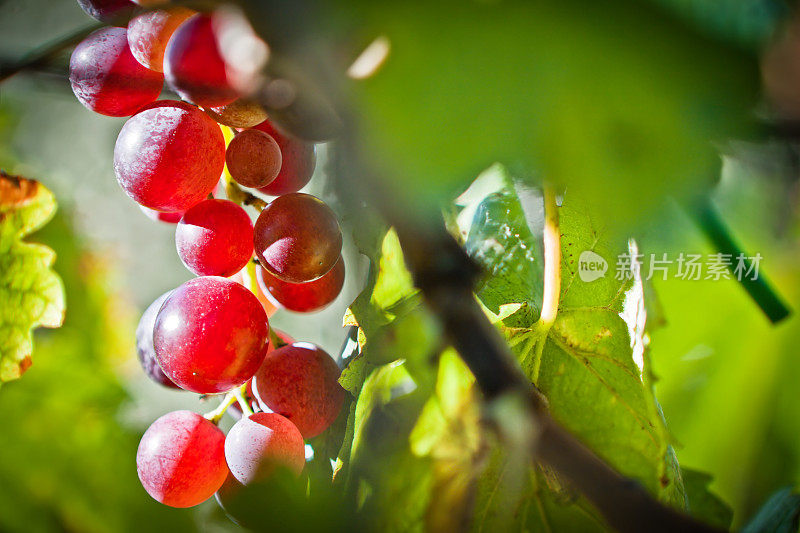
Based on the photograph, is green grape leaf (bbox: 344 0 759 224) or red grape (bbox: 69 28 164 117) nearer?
green grape leaf (bbox: 344 0 759 224)

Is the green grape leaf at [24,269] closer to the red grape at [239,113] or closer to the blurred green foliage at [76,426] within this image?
the blurred green foliage at [76,426]

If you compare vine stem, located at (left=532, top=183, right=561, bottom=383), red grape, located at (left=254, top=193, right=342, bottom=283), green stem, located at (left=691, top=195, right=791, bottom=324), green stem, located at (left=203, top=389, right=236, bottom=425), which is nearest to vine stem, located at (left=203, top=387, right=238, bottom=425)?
green stem, located at (left=203, top=389, right=236, bottom=425)

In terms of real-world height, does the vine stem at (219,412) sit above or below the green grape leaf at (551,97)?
below

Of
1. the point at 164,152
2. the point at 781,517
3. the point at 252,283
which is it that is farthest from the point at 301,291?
the point at 781,517

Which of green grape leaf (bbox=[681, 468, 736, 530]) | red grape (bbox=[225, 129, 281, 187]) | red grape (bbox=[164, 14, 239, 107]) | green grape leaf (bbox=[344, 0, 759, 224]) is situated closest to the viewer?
green grape leaf (bbox=[344, 0, 759, 224])

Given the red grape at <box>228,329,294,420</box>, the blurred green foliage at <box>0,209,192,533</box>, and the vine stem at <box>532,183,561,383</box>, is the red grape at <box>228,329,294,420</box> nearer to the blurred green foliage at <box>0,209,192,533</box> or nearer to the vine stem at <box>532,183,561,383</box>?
the blurred green foliage at <box>0,209,192,533</box>

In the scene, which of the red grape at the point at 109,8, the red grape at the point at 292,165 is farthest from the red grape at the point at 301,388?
the red grape at the point at 109,8
